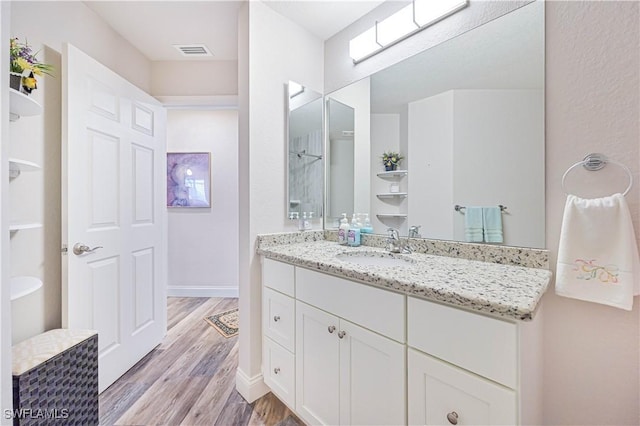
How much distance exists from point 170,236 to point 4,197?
9.17 feet

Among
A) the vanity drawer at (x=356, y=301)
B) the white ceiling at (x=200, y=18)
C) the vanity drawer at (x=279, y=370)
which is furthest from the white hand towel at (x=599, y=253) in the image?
the white ceiling at (x=200, y=18)

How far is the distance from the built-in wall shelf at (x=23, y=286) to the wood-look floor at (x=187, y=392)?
0.81 meters

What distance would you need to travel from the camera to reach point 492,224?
124 centimetres

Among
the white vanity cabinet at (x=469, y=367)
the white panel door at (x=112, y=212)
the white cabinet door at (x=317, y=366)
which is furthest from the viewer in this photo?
the white panel door at (x=112, y=212)

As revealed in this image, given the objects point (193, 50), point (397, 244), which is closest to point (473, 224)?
point (397, 244)

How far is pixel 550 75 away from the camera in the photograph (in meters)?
1.07

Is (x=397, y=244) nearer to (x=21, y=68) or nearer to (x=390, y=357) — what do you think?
(x=390, y=357)

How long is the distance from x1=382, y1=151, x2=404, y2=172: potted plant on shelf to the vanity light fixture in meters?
0.63

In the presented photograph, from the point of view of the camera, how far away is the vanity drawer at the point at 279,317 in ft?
4.57

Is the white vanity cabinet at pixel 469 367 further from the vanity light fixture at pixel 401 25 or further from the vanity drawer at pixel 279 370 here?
the vanity light fixture at pixel 401 25

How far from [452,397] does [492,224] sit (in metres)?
0.75

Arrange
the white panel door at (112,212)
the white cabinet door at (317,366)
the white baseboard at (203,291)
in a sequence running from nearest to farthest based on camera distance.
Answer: the white cabinet door at (317,366) < the white panel door at (112,212) < the white baseboard at (203,291)

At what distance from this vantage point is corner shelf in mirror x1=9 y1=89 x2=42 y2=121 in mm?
1103

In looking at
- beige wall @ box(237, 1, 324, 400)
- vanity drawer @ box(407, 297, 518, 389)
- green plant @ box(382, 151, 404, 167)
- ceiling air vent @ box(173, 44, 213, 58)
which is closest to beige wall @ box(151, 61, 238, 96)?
ceiling air vent @ box(173, 44, 213, 58)
